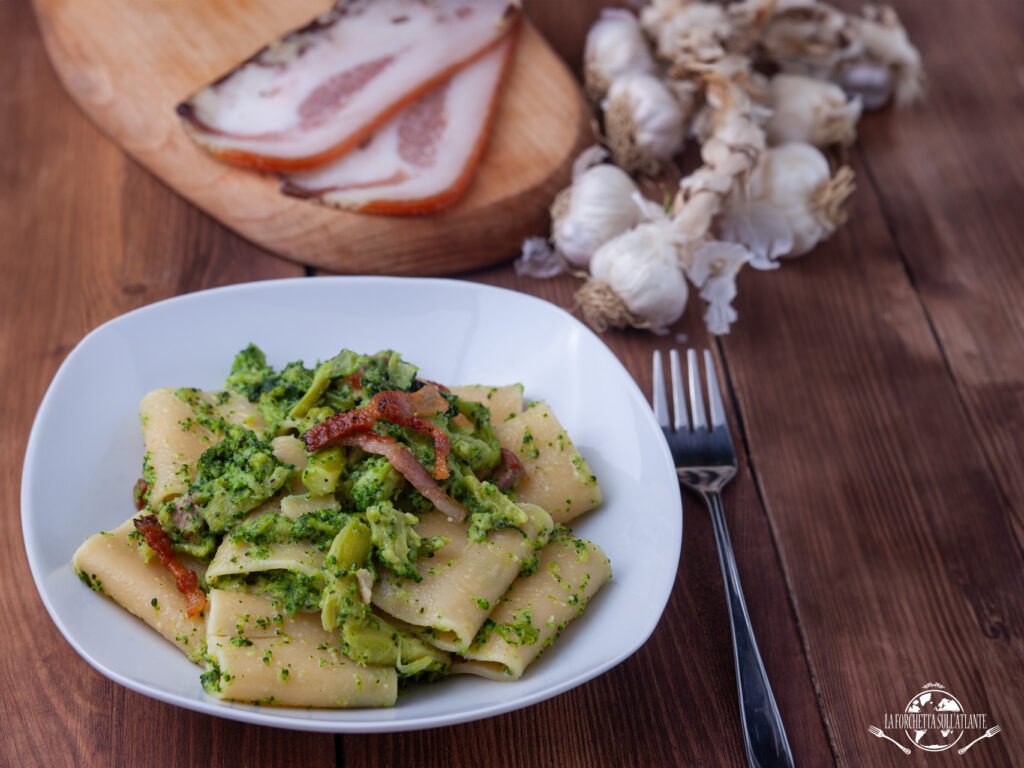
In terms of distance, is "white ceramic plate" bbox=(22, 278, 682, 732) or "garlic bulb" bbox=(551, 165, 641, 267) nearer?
"white ceramic plate" bbox=(22, 278, 682, 732)

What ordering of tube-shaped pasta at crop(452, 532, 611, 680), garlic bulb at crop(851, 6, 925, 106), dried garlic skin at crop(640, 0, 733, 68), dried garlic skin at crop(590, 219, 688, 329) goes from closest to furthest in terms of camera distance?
tube-shaped pasta at crop(452, 532, 611, 680) → dried garlic skin at crop(590, 219, 688, 329) → dried garlic skin at crop(640, 0, 733, 68) → garlic bulb at crop(851, 6, 925, 106)

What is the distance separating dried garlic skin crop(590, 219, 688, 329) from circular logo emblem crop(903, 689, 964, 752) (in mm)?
1633

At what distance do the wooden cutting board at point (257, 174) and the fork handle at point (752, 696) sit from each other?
5.77 feet

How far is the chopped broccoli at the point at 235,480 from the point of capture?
2.41 metres

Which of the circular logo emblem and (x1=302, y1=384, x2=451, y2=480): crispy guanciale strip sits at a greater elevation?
(x1=302, y1=384, x2=451, y2=480): crispy guanciale strip

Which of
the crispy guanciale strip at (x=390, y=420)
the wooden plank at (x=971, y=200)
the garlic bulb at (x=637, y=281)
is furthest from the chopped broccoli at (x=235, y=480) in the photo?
the wooden plank at (x=971, y=200)

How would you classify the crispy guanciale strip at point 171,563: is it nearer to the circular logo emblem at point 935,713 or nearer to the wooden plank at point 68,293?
the wooden plank at point 68,293

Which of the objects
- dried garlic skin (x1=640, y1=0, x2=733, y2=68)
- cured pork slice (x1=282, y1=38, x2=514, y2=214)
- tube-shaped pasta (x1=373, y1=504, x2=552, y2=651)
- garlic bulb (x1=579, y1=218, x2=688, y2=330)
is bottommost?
garlic bulb (x1=579, y1=218, x2=688, y2=330)

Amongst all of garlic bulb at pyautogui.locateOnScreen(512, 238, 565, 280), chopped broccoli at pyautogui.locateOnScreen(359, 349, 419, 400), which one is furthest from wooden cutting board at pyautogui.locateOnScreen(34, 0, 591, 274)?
chopped broccoli at pyautogui.locateOnScreen(359, 349, 419, 400)

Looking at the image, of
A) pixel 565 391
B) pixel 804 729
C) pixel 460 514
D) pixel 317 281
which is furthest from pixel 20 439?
pixel 804 729

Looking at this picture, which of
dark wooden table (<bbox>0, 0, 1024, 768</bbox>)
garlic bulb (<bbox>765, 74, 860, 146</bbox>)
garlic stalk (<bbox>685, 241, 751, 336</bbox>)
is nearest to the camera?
dark wooden table (<bbox>0, 0, 1024, 768</bbox>)

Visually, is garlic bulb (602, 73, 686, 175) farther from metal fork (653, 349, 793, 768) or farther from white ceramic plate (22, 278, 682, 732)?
white ceramic plate (22, 278, 682, 732)

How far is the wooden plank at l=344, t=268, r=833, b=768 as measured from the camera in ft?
8.17

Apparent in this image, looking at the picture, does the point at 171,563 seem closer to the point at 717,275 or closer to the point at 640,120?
the point at 717,275
